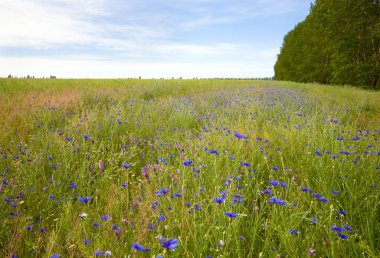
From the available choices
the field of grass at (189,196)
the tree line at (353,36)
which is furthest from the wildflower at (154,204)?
the tree line at (353,36)

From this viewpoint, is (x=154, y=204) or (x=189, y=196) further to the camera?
(x=189, y=196)

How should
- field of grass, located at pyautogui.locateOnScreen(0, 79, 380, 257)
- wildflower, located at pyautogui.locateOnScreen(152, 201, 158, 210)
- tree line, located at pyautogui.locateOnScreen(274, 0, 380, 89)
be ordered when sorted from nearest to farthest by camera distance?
field of grass, located at pyautogui.locateOnScreen(0, 79, 380, 257) → wildflower, located at pyautogui.locateOnScreen(152, 201, 158, 210) → tree line, located at pyautogui.locateOnScreen(274, 0, 380, 89)

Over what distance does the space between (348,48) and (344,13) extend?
2608mm

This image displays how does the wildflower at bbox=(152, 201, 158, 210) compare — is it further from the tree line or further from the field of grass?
the tree line

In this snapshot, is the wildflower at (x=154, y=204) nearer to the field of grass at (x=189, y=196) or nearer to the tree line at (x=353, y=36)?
the field of grass at (x=189, y=196)

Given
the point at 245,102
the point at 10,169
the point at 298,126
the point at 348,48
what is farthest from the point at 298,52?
the point at 10,169

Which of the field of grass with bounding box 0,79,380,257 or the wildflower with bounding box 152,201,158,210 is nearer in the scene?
the field of grass with bounding box 0,79,380,257

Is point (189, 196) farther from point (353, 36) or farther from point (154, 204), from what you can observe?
point (353, 36)

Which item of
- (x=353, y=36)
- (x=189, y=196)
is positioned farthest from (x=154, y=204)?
(x=353, y=36)

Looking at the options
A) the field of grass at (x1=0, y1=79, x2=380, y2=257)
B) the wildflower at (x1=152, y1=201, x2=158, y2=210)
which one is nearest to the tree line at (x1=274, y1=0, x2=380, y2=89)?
the field of grass at (x1=0, y1=79, x2=380, y2=257)

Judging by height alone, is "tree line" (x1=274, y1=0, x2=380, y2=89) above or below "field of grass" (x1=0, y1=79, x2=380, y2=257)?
above

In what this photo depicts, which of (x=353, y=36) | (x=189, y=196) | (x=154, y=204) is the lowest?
(x=189, y=196)

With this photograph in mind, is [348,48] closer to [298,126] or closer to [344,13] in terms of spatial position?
[344,13]

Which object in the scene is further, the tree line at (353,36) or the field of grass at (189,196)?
the tree line at (353,36)
